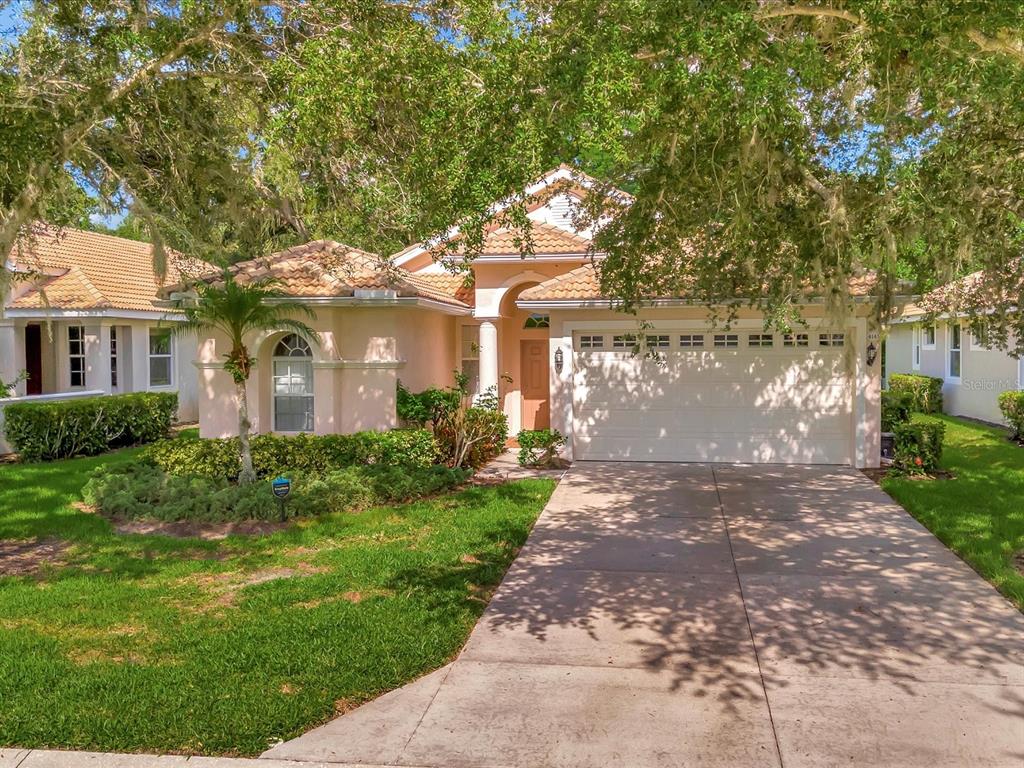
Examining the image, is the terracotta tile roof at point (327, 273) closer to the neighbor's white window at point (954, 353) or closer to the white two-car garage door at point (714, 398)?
the white two-car garage door at point (714, 398)

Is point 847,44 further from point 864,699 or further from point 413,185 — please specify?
point 864,699

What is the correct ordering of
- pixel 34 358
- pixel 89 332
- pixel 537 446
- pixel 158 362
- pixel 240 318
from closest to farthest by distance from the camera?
pixel 240 318 → pixel 537 446 → pixel 89 332 → pixel 34 358 → pixel 158 362

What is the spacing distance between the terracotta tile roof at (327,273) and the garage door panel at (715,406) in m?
3.32

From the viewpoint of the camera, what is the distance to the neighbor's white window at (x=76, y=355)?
1984 cm

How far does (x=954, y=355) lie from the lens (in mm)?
22266

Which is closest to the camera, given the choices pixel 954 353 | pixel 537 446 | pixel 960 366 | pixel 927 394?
pixel 537 446

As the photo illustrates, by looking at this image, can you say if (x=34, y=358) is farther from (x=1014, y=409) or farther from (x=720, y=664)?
(x=1014, y=409)

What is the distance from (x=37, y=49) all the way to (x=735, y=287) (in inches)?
338

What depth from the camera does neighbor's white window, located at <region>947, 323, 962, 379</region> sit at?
21703 mm

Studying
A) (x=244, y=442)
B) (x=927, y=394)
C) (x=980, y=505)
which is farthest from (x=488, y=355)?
(x=927, y=394)

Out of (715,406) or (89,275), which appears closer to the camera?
(715,406)

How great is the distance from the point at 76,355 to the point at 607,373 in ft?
43.4

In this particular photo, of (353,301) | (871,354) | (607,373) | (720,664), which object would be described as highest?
(353,301)

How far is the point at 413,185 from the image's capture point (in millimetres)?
8375
